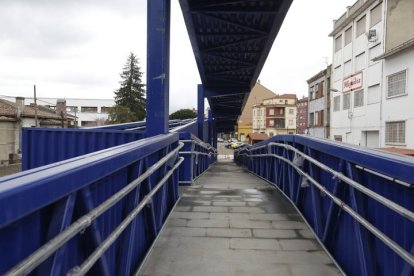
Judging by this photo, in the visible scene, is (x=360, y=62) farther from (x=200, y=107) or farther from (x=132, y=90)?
(x=132, y=90)

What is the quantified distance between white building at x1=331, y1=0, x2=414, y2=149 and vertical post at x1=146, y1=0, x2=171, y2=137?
2025 centimetres

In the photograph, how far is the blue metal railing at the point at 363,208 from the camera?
2373 mm

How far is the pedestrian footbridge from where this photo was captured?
1773 mm

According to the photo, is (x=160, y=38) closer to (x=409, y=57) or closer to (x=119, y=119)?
(x=409, y=57)

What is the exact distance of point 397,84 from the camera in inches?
947

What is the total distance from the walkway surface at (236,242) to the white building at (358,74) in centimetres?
2311

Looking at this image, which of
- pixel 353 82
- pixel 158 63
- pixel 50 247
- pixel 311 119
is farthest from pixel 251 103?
pixel 50 247

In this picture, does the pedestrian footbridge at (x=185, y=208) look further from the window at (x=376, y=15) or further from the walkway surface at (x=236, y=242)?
the window at (x=376, y=15)

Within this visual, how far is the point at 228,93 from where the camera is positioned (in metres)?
18.8

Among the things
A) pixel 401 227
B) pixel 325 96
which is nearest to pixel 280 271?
pixel 401 227

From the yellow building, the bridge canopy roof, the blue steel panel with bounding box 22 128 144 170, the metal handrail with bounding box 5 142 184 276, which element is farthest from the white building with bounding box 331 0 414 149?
the yellow building

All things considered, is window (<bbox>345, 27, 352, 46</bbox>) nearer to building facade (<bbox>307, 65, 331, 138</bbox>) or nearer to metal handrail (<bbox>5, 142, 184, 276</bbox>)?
building facade (<bbox>307, 65, 331, 138</bbox>)

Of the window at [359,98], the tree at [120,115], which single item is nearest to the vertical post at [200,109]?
the window at [359,98]

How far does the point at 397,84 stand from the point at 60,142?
2219 centimetres
